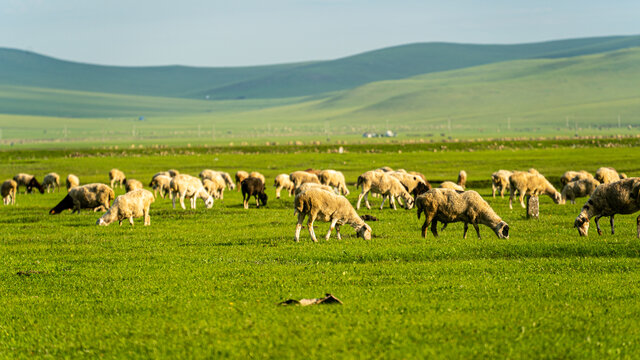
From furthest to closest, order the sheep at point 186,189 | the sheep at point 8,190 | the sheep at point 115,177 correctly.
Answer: the sheep at point 115,177 < the sheep at point 8,190 < the sheep at point 186,189

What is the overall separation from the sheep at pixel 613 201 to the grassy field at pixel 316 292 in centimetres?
61

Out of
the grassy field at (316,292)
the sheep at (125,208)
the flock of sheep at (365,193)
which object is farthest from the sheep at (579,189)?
the sheep at (125,208)

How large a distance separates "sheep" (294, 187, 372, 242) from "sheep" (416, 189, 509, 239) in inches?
83.2

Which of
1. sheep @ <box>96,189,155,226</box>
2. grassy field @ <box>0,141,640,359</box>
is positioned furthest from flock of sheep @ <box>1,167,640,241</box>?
grassy field @ <box>0,141,640,359</box>

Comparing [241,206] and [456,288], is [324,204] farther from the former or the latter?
[241,206]

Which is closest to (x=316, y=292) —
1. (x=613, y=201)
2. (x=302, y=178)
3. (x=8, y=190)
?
(x=613, y=201)

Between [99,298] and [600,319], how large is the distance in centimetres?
1022

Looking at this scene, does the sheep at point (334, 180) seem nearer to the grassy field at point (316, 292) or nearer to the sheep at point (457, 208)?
the grassy field at point (316, 292)

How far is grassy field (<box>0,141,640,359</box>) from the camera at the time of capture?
12.3 m

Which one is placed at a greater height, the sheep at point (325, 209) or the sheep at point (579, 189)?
the sheep at point (325, 209)

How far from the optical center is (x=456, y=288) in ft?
53.3

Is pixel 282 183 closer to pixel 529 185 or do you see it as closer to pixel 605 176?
pixel 529 185

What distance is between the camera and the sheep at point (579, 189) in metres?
38.1

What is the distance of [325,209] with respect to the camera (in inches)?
917
